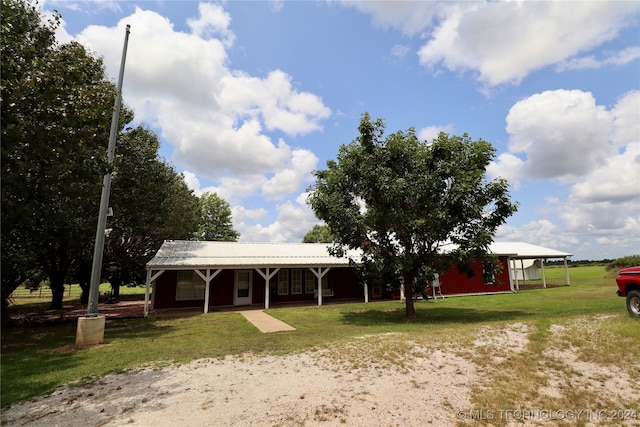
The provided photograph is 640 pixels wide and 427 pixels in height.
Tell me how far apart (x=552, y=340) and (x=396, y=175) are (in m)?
7.58

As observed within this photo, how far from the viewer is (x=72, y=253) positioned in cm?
2016

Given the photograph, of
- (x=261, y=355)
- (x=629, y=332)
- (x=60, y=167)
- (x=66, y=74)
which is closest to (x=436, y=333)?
(x=629, y=332)

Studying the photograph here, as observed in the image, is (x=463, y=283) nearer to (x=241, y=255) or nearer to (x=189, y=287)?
(x=241, y=255)

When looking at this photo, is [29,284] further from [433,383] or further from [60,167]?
[433,383]

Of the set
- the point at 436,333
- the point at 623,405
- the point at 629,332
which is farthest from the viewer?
the point at 436,333

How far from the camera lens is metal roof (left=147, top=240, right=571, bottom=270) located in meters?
17.9

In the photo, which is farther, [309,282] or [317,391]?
→ [309,282]

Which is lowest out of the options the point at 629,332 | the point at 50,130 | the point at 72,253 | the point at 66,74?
the point at 629,332

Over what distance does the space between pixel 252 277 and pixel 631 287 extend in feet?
59.6

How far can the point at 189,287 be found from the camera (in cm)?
1988

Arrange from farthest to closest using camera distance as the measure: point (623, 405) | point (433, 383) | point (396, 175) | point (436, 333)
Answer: point (396, 175) < point (436, 333) < point (433, 383) < point (623, 405)

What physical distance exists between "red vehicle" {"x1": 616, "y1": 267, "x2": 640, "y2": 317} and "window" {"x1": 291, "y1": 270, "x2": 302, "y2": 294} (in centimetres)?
1657

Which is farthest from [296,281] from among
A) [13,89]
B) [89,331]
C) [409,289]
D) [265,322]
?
[13,89]

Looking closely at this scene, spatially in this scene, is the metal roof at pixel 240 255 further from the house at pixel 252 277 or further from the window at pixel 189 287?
the window at pixel 189 287
